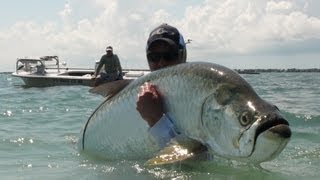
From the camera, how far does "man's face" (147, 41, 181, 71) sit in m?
4.46

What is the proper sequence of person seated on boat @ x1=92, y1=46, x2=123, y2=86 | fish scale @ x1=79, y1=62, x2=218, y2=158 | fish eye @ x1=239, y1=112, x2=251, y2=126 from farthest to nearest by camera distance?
person seated on boat @ x1=92, y1=46, x2=123, y2=86, fish scale @ x1=79, y1=62, x2=218, y2=158, fish eye @ x1=239, y1=112, x2=251, y2=126

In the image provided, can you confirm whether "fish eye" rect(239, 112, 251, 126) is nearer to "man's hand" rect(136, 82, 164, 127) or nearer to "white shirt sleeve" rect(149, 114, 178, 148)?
"white shirt sleeve" rect(149, 114, 178, 148)

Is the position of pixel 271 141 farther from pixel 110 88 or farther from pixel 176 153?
pixel 110 88

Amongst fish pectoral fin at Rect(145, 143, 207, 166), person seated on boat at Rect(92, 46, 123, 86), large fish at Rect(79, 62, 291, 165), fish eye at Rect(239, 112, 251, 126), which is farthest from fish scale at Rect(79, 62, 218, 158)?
person seated on boat at Rect(92, 46, 123, 86)

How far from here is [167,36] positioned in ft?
14.6

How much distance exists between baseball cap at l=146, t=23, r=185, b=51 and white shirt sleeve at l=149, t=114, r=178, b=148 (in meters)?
0.80

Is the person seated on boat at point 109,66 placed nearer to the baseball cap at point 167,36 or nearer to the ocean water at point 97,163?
the ocean water at point 97,163

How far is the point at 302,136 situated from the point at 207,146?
196 inches

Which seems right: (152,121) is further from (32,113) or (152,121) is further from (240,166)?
(32,113)

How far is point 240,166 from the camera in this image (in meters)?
4.59

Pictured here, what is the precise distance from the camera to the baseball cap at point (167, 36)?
14.6 feet

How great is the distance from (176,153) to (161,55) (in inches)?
47.1

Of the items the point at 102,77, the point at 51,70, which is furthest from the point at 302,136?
the point at 51,70

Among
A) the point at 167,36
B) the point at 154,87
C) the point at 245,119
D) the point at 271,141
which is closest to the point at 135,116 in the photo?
A: the point at 154,87
